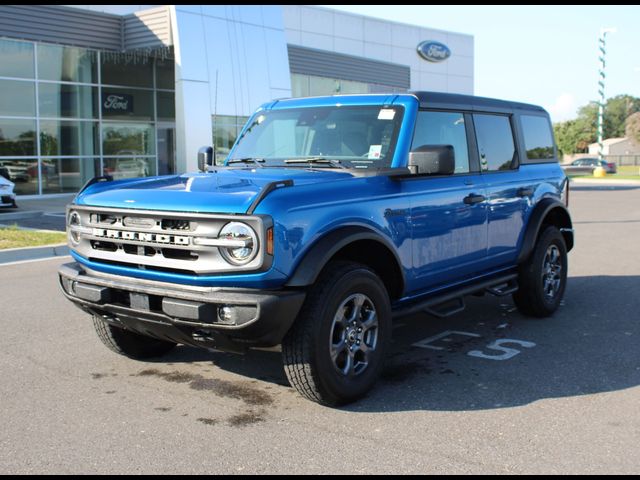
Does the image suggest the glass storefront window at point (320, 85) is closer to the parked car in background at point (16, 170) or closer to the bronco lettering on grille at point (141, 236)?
the parked car in background at point (16, 170)

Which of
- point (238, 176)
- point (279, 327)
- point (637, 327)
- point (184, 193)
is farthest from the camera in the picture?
point (637, 327)

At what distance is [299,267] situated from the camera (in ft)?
13.4

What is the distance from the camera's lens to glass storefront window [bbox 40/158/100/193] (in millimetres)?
22375

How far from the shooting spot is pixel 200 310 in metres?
3.95

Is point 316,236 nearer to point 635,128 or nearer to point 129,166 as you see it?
point 129,166

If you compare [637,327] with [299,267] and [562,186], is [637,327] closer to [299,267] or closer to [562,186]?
[562,186]

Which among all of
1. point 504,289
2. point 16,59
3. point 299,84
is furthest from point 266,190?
point 299,84

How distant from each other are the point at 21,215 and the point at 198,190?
47.0ft

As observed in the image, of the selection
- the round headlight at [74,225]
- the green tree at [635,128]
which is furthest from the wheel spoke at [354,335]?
the green tree at [635,128]

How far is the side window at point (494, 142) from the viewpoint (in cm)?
609

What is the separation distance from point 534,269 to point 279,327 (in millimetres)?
3424

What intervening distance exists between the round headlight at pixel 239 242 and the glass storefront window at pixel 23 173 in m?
19.2

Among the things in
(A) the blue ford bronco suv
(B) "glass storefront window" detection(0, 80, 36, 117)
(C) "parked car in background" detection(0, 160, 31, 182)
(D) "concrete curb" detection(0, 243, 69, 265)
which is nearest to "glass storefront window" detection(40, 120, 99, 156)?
(B) "glass storefront window" detection(0, 80, 36, 117)

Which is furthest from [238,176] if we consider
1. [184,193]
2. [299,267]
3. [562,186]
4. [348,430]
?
[562,186]
